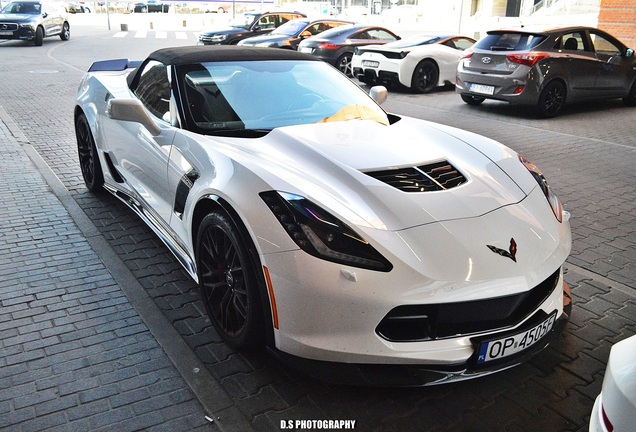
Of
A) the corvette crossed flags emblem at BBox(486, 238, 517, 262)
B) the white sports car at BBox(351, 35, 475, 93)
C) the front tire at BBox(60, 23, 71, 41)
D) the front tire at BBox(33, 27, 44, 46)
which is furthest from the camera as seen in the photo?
the front tire at BBox(60, 23, 71, 41)

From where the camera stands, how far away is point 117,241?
452 cm

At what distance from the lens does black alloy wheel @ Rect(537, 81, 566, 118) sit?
998 centimetres

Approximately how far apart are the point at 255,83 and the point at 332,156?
1139 mm

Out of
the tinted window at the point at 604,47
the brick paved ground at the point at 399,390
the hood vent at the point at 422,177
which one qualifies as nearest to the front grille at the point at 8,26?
the brick paved ground at the point at 399,390

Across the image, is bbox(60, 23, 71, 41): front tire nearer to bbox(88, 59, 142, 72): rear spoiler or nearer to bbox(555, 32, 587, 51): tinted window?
bbox(555, 32, 587, 51): tinted window

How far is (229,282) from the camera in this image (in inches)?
118

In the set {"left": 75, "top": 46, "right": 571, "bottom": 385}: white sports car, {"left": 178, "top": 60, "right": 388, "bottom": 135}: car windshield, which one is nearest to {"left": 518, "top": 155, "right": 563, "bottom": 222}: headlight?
{"left": 75, "top": 46, "right": 571, "bottom": 385}: white sports car

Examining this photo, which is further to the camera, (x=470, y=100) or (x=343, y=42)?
(x=343, y=42)

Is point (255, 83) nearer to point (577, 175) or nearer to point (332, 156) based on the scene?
point (332, 156)

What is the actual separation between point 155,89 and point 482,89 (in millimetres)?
7644

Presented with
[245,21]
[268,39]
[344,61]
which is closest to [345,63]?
[344,61]

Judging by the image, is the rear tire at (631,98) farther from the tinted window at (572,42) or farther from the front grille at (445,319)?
the front grille at (445,319)

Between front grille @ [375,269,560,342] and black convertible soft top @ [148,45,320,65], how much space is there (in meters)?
2.40

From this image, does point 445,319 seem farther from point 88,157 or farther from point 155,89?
point 88,157
